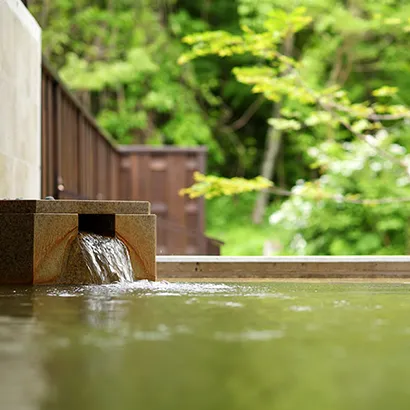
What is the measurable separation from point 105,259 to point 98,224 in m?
0.44

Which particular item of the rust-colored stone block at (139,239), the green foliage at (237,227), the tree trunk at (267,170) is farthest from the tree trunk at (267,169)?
the rust-colored stone block at (139,239)

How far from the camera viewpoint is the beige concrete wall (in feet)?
20.0

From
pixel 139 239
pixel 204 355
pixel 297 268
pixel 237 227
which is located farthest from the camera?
pixel 237 227

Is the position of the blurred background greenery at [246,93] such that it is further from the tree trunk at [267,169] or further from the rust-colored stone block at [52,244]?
the rust-colored stone block at [52,244]

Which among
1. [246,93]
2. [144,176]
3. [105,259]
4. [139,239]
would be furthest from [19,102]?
[246,93]

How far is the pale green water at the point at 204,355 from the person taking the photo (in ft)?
5.54

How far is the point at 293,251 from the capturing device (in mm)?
16422

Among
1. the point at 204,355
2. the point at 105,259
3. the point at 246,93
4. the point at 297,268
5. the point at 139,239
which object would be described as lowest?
the point at 204,355

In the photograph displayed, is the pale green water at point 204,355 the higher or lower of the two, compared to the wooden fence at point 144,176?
lower

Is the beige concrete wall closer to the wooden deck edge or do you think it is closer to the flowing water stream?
the flowing water stream

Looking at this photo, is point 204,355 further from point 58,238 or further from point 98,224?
point 98,224

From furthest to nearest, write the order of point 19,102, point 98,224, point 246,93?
point 246,93 < point 19,102 < point 98,224

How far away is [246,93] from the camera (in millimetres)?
25047

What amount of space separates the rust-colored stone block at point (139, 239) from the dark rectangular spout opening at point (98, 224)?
0.08 metres
